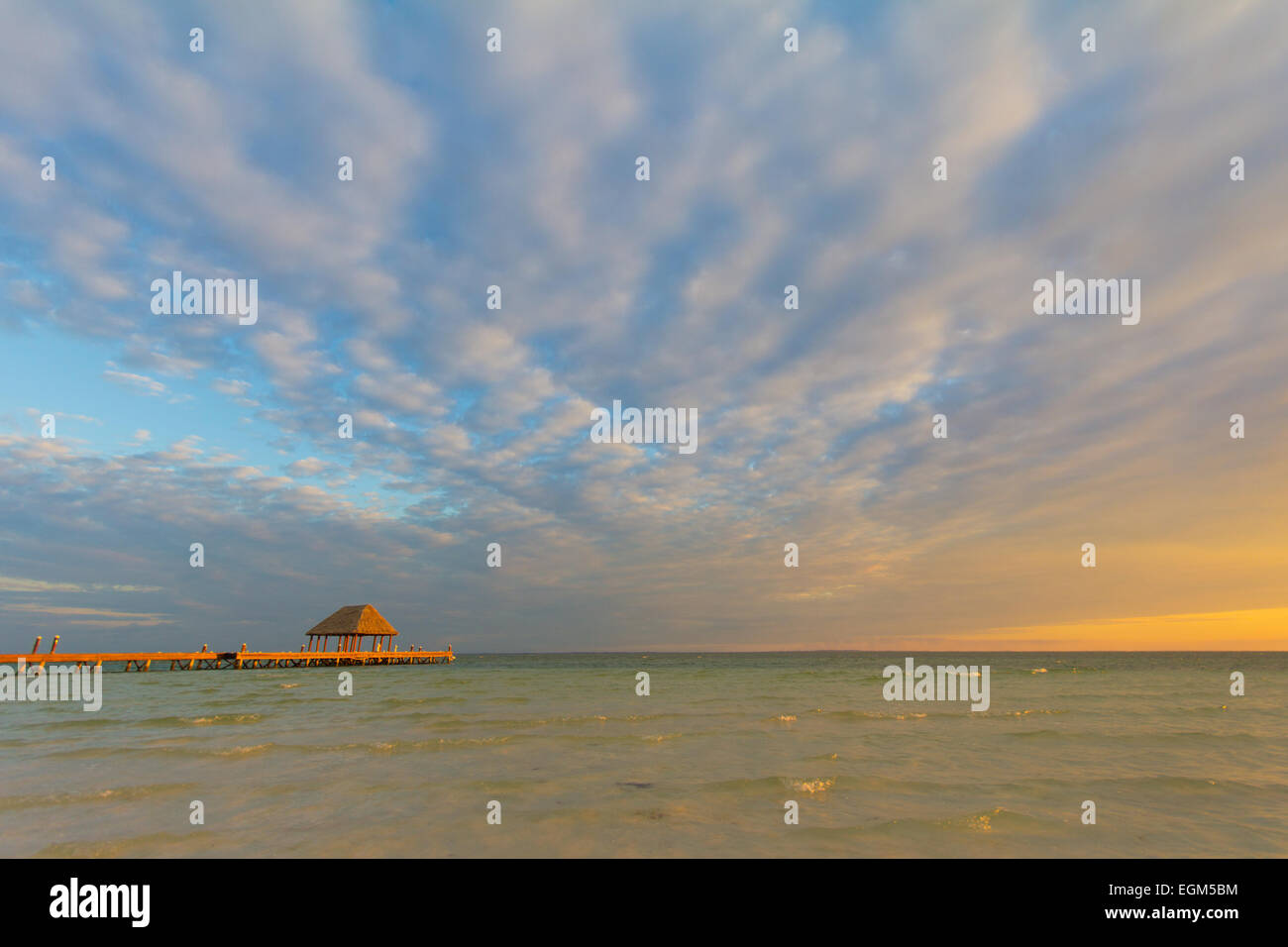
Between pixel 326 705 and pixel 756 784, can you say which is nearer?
pixel 756 784

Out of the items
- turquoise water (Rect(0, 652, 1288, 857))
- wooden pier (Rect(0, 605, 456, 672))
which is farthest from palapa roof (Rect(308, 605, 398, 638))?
turquoise water (Rect(0, 652, 1288, 857))

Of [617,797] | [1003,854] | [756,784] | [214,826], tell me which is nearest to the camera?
[1003,854]

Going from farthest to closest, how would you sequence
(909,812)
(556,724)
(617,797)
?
1. (556,724)
2. (617,797)
3. (909,812)

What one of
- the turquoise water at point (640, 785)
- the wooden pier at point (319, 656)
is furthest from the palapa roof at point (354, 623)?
the turquoise water at point (640, 785)

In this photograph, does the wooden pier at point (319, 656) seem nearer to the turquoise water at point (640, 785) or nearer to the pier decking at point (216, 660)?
the pier decking at point (216, 660)

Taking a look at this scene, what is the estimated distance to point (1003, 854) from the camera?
8047 mm

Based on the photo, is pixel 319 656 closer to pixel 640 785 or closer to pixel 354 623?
pixel 354 623

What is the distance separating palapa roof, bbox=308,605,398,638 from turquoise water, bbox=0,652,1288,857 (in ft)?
178

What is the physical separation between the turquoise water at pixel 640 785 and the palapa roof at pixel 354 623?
178ft

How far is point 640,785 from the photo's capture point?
1150cm

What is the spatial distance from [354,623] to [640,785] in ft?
238
